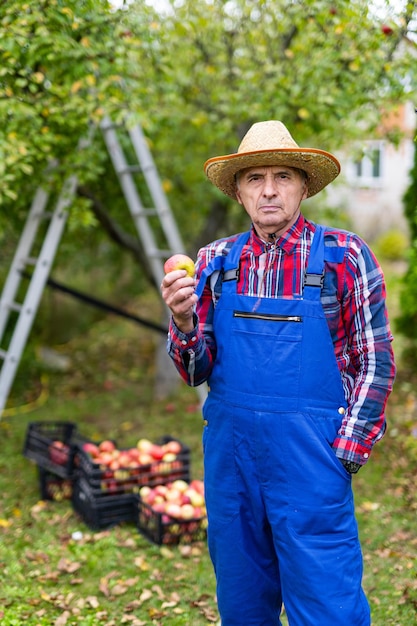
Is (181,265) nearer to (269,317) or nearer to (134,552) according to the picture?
(269,317)

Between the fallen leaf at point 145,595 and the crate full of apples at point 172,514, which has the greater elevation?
the crate full of apples at point 172,514

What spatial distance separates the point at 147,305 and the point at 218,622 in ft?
26.7

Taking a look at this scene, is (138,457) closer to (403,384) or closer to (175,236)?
(175,236)

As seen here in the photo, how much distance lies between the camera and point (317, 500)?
Result: 7.28 feet

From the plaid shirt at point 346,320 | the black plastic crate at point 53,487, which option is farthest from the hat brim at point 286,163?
the black plastic crate at point 53,487

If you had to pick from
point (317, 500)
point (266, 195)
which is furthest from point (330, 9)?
point (317, 500)

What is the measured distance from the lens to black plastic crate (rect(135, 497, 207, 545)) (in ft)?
13.3

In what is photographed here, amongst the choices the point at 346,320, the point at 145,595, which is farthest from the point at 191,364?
the point at 145,595

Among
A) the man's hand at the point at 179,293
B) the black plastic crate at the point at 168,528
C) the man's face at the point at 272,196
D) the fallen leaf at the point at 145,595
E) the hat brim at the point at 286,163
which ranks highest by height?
the hat brim at the point at 286,163

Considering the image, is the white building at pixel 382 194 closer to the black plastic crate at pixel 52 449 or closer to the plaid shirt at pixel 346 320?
the black plastic crate at pixel 52 449

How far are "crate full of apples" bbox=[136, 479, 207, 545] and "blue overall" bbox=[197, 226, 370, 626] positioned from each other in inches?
68.9

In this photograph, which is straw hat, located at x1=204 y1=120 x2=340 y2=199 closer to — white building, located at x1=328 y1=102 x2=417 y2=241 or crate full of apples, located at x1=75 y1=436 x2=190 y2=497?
crate full of apples, located at x1=75 y1=436 x2=190 y2=497

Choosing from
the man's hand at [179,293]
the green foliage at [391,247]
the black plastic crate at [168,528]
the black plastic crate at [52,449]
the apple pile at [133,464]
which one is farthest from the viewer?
the green foliage at [391,247]

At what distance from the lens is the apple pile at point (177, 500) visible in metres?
4.08
